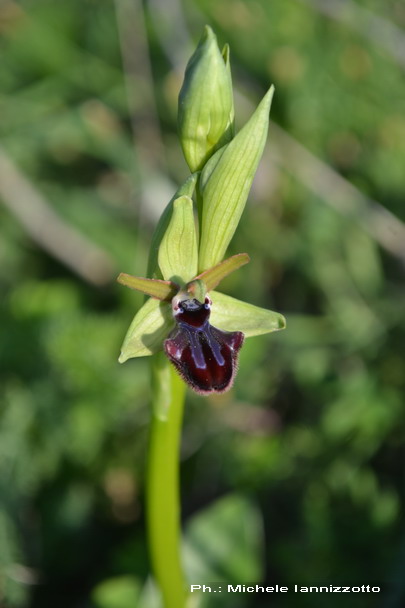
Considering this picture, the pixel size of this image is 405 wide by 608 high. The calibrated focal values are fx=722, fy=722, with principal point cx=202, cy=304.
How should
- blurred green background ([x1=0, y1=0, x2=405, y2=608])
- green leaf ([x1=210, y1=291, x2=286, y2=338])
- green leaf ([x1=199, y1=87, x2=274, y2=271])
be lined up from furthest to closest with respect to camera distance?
blurred green background ([x1=0, y1=0, x2=405, y2=608])
green leaf ([x1=210, y1=291, x2=286, y2=338])
green leaf ([x1=199, y1=87, x2=274, y2=271])

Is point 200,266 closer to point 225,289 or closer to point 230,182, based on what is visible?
point 230,182

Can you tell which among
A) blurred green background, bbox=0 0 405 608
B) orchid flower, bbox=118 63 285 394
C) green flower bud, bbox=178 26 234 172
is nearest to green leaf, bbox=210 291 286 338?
orchid flower, bbox=118 63 285 394

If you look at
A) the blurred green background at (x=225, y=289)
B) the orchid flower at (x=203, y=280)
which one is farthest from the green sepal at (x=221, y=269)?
the blurred green background at (x=225, y=289)

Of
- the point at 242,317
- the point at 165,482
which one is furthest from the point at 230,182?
the point at 165,482

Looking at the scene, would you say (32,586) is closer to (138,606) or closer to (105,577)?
(105,577)

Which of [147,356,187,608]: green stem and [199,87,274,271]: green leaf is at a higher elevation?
[199,87,274,271]: green leaf

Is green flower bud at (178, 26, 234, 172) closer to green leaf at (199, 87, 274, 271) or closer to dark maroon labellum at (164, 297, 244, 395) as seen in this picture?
green leaf at (199, 87, 274, 271)
